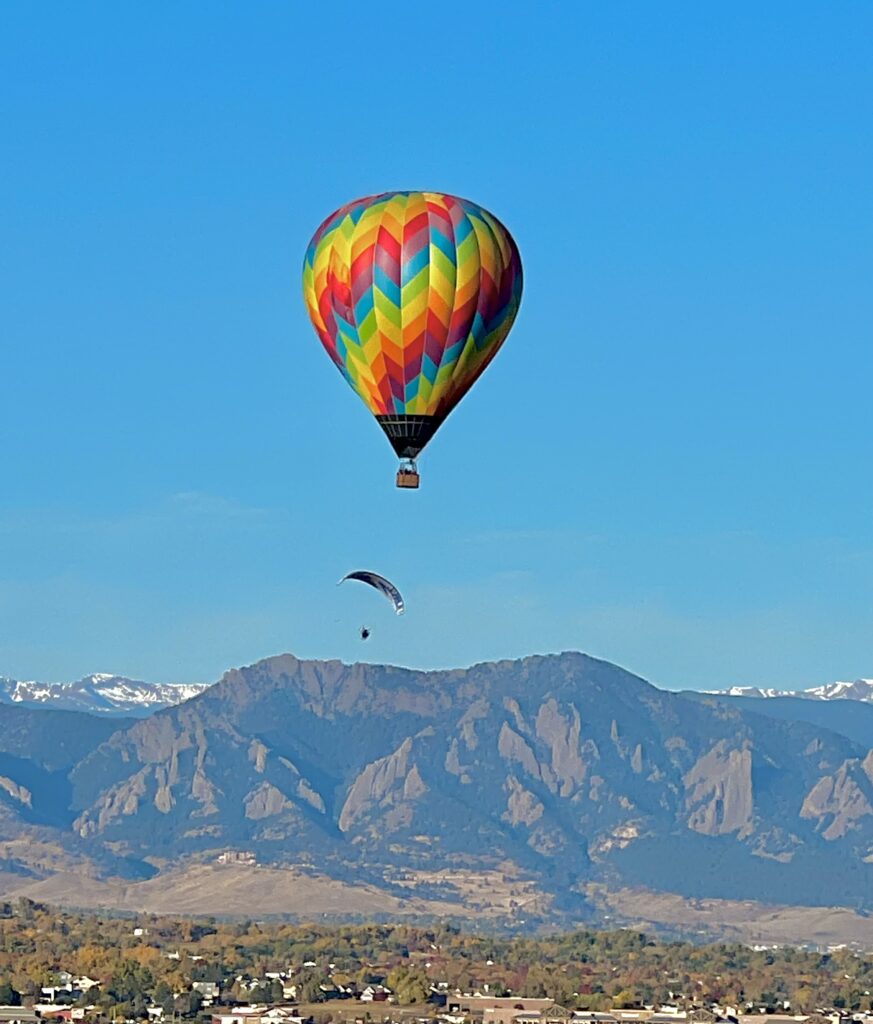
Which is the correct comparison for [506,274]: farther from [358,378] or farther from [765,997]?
[765,997]

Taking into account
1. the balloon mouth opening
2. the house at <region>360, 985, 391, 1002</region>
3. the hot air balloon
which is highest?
the hot air balloon

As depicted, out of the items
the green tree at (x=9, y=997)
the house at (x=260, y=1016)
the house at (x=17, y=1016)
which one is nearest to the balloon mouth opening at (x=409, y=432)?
the house at (x=17, y=1016)

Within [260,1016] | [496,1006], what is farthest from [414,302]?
[496,1006]

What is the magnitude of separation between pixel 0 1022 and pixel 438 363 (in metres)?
68.2

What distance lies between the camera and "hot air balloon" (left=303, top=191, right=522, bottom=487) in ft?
268

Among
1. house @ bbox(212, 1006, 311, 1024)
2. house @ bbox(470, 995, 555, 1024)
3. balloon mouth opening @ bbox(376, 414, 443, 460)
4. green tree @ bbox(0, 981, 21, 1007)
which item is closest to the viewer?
balloon mouth opening @ bbox(376, 414, 443, 460)

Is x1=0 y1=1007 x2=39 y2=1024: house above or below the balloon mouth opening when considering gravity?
below

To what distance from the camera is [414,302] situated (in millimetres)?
82375

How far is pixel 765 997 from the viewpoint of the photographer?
618 feet

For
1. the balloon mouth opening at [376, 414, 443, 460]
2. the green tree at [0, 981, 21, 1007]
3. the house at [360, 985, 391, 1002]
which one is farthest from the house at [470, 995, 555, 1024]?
the balloon mouth opening at [376, 414, 443, 460]

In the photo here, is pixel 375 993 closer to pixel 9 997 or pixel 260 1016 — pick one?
→ pixel 260 1016

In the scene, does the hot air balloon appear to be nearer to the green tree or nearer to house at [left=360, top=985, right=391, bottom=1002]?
the green tree

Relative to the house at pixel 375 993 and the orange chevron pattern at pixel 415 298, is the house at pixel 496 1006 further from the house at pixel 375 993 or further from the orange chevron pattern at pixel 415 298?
the orange chevron pattern at pixel 415 298

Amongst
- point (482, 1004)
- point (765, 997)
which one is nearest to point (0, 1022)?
point (482, 1004)
